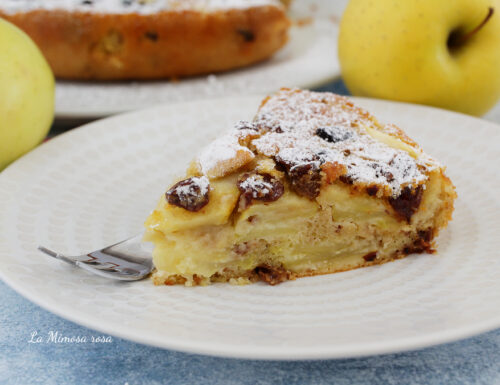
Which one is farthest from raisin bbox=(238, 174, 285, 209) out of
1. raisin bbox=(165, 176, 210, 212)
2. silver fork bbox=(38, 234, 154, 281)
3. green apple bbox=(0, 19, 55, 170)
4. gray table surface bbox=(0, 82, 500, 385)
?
green apple bbox=(0, 19, 55, 170)

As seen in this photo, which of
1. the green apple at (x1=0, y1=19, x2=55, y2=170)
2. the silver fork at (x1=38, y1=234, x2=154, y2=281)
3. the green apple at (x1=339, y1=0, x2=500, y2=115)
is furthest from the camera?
the green apple at (x1=339, y1=0, x2=500, y2=115)

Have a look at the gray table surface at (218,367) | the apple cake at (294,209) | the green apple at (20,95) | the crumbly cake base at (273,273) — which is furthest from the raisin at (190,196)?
the green apple at (20,95)

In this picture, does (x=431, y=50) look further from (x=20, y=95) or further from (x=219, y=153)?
(x=20, y=95)

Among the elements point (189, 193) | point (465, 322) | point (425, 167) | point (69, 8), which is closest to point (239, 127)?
point (189, 193)

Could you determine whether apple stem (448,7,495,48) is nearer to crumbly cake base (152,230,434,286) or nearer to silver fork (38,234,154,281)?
crumbly cake base (152,230,434,286)

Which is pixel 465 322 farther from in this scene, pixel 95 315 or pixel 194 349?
pixel 95 315

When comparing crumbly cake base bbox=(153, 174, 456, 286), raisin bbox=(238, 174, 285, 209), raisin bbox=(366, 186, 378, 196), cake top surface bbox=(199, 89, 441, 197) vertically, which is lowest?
crumbly cake base bbox=(153, 174, 456, 286)

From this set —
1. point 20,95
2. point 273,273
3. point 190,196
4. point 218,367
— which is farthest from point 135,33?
point 218,367
